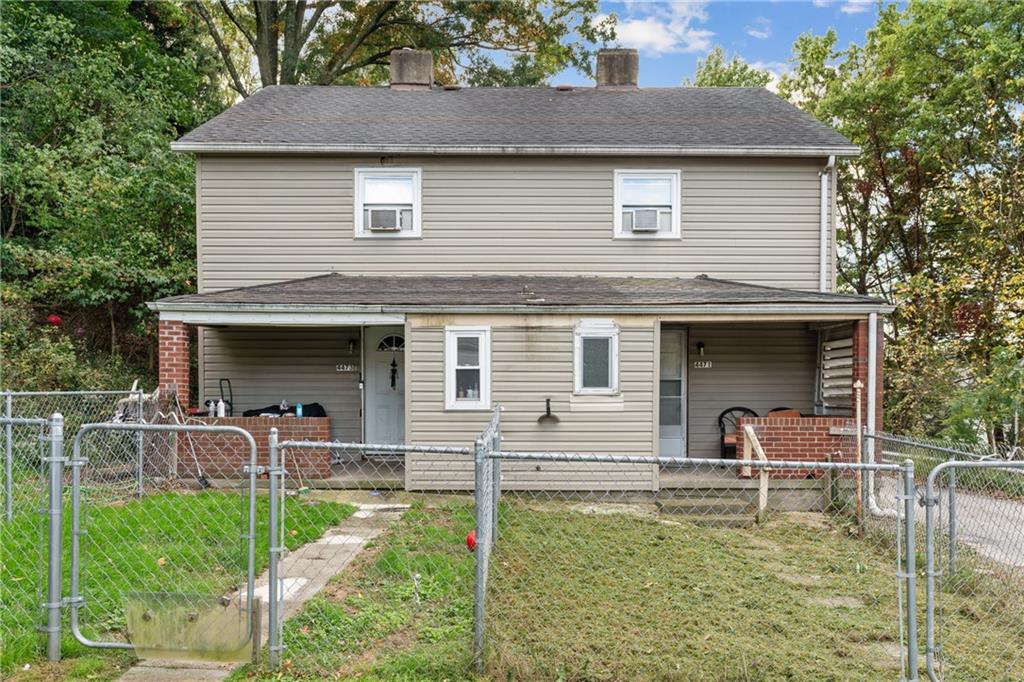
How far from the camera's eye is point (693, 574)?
638 cm

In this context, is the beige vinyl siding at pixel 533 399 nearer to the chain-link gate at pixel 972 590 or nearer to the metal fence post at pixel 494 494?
the metal fence post at pixel 494 494

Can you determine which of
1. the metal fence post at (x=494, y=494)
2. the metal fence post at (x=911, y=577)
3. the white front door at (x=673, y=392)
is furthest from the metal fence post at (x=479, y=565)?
the white front door at (x=673, y=392)

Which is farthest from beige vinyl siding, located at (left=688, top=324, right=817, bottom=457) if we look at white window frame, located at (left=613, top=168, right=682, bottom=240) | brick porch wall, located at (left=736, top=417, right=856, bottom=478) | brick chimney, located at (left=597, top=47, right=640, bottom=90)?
brick chimney, located at (left=597, top=47, right=640, bottom=90)

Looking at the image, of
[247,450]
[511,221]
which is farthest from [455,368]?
[511,221]

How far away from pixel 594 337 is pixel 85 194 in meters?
11.2

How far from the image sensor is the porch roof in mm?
9867

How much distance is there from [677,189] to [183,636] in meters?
10.3

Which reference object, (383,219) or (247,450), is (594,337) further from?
→ (247,450)

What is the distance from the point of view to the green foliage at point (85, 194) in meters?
14.7

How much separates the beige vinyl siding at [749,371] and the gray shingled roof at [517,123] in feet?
9.94

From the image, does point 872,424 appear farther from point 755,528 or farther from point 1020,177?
point 1020,177

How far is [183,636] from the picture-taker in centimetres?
437

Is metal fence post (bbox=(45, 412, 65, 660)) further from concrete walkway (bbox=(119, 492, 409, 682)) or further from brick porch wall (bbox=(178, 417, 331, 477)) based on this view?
brick porch wall (bbox=(178, 417, 331, 477))

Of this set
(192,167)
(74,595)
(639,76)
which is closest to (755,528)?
(74,595)
